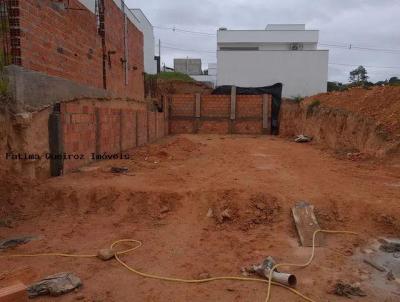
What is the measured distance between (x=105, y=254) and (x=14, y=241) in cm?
114

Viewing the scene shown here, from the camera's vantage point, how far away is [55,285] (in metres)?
3.20

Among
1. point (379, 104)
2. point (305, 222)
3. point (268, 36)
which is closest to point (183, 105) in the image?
point (379, 104)

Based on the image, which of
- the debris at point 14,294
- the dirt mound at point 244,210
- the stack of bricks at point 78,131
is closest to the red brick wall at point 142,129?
the stack of bricks at point 78,131

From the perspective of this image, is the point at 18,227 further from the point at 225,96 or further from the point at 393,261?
the point at 225,96

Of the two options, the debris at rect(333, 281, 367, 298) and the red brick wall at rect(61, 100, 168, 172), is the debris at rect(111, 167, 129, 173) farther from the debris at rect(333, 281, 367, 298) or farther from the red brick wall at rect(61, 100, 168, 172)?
the debris at rect(333, 281, 367, 298)

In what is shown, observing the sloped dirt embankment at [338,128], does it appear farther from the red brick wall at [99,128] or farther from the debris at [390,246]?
the red brick wall at [99,128]

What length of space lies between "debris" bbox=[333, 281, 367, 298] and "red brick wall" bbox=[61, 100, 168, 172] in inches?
186

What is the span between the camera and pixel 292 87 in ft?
89.4

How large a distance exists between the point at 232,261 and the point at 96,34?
6.77 meters

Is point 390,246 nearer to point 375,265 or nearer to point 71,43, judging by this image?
point 375,265

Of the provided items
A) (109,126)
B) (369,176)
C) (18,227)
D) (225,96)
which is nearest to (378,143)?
(369,176)

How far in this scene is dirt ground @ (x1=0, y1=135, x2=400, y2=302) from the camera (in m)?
3.41

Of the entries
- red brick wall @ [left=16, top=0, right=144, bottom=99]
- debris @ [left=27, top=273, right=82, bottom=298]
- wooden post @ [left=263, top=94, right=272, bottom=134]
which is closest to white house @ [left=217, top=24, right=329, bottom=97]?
wooden post @ [left=263, top=94, right=272, bottom=134]

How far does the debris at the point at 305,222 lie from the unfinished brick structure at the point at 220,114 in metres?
13.5
